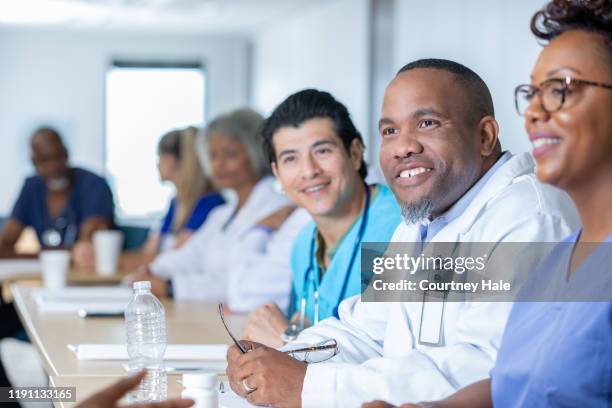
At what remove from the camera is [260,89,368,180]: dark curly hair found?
2.63m

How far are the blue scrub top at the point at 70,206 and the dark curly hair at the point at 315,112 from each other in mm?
2886

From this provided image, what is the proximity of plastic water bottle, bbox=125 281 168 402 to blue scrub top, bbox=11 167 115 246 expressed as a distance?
131 inches

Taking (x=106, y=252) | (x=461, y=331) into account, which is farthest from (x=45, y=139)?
(x=461, y=331)

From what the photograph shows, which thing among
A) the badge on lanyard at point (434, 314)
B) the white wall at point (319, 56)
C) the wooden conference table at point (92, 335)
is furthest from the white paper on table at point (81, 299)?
the white wall at point (319, 56)

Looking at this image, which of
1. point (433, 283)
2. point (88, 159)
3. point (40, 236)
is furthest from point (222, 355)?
point (88, 159)

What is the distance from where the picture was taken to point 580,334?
1345mm

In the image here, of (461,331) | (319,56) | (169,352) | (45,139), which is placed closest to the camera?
(461,331)

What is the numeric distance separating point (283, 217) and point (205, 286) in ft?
1.35

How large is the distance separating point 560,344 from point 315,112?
1368 millimetres

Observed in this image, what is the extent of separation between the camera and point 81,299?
3.60 metres

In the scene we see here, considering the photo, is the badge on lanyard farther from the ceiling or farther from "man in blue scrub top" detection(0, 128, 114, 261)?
the ceiling

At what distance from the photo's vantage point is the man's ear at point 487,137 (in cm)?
196

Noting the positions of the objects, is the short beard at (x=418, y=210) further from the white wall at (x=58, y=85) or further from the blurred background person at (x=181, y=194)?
the white wall at (x=58, y=85)

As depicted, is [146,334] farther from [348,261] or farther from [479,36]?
[479,36]
